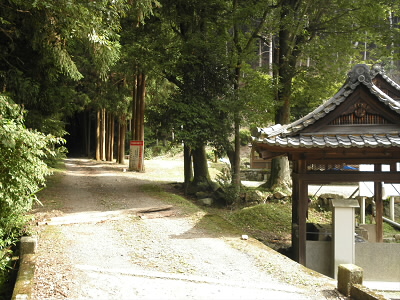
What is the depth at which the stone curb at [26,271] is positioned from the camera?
14.9 feet

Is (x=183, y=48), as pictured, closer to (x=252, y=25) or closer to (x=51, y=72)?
(x=252, y=25)

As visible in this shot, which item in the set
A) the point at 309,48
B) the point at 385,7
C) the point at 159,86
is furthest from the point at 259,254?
the point at 159,86

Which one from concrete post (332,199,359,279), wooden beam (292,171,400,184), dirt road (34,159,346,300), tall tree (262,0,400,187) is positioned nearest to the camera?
dirt road (34,159,346,300)

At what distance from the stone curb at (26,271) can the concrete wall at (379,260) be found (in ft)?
19.5

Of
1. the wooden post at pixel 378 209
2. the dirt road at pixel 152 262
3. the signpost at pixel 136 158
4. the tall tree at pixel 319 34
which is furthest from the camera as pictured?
the signpost at pixel 136 158

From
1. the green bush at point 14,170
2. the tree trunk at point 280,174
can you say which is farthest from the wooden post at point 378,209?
the green bush at point 14,170

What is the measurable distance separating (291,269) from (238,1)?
474 inches

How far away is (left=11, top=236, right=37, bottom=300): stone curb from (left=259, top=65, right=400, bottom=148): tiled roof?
4.35 m

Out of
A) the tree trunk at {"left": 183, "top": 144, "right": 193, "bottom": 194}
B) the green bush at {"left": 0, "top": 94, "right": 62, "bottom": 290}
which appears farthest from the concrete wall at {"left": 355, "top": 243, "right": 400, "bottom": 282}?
the tree trunk at {"left": 183, "top": 144, "right": 193, "bottom": 194}

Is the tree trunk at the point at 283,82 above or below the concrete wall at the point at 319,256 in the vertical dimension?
above

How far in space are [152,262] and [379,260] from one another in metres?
4.49

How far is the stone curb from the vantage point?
4547 millimetres

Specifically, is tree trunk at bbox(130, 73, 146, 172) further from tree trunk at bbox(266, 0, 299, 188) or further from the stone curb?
the stone curb

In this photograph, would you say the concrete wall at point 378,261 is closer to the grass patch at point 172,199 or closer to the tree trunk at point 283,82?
the grass patch at point 172,199
